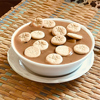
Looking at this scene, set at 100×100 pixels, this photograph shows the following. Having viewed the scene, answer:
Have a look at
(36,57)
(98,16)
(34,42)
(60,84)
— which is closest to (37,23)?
(34,42)

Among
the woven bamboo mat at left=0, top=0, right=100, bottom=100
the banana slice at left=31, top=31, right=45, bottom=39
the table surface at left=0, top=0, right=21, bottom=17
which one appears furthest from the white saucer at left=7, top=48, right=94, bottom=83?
the table surface at left=0, top=0, right=21, bottom=17

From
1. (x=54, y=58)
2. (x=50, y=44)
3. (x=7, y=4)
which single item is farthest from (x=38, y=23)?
(x=7, y=4)

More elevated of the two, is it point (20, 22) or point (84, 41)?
point (84, 41)

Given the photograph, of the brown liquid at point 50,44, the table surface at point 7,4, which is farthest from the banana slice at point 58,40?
the table surface at point 7,4

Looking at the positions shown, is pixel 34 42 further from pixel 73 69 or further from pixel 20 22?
pixel 20 22

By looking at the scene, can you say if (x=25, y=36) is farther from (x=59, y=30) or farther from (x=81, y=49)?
(x=81, y=49)

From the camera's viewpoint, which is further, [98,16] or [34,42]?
[98,16]
